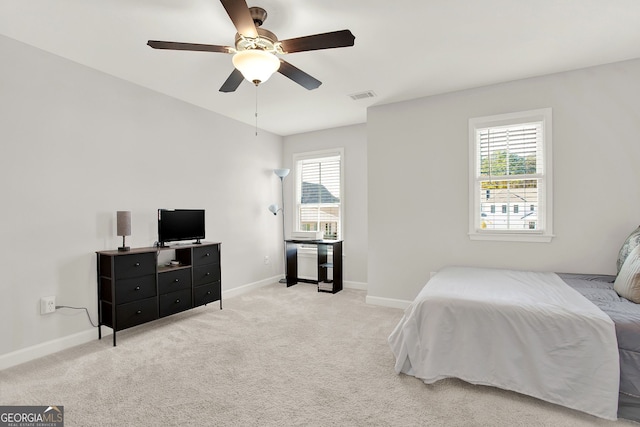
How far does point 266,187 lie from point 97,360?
346cm

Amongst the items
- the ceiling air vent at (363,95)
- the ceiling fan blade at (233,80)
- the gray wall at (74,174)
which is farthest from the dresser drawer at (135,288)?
the ceiling air vent at (363,95)

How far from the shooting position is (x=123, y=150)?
347 cm

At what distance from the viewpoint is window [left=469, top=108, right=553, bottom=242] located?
11.1 feet

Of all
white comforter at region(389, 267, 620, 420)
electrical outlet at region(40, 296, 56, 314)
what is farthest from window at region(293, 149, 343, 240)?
electrical outlet at region(40, 296, 56, 314)

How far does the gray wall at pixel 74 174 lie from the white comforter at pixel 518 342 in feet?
9.99

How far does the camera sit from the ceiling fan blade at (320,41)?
6.49ft

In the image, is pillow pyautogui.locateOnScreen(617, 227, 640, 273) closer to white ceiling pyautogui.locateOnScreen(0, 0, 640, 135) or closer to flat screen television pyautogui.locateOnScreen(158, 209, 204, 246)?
white ceiling pyautogui.locateOnScreen(0, 0, 640, 135)

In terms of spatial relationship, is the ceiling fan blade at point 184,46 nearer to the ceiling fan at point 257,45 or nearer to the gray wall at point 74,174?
the ceiling fan at point 257,45

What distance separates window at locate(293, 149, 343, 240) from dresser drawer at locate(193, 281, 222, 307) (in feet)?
6.97

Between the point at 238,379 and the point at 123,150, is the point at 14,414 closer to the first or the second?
the point at 238,379

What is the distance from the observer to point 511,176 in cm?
351

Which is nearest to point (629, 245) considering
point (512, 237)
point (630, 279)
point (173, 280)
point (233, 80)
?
point (630, 279)

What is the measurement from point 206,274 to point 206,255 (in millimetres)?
237

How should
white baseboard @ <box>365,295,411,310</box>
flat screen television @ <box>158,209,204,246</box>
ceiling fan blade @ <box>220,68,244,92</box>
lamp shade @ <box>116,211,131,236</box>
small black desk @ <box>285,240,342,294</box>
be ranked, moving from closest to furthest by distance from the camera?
ceiling fan blade @ <box>220,68,244,92</box> < lamp shade @ <box>116,211,131,236</box> < flat screen television @ <box>158,209,204,246</box> < white baseboard @ <box>365,295,411,310</box> < small black desk @ <box>285,240,342,294</box>
